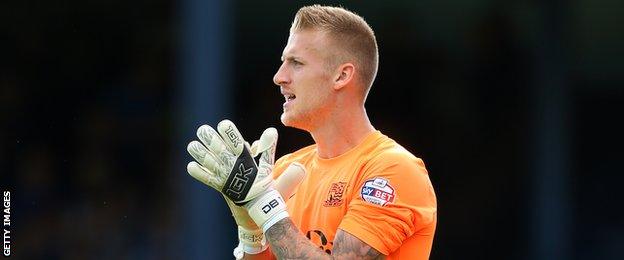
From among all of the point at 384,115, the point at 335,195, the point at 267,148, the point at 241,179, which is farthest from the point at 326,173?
the point at 384,115

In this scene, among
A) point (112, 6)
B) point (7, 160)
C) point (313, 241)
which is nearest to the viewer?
point (313, 241)

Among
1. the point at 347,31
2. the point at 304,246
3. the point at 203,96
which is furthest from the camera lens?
the point at 203,96

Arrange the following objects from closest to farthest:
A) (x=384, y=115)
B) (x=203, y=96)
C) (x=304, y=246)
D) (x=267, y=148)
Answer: (x=304, y=246), (x=267, y=148), (x=203, y=96), (x=384, y=115)

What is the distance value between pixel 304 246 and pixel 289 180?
0.97ft

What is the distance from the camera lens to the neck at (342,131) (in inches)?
168

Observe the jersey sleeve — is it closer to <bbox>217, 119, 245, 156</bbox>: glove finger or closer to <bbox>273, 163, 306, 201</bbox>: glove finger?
<bbox>273, 163, 306, 201</bbox>: glove finger

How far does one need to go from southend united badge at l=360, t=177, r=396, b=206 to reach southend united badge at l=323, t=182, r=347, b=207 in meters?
0.11

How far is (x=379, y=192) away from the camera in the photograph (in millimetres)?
3961

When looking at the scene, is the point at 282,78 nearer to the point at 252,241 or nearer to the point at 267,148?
the point at 267,148

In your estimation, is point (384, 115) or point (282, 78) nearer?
point (282, 78)

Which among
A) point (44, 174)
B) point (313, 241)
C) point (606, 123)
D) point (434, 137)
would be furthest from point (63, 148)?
point (313, 241)

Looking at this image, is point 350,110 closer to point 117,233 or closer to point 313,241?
point 313,241

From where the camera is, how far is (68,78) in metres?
8.56

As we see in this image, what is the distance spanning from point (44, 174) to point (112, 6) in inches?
50.2
